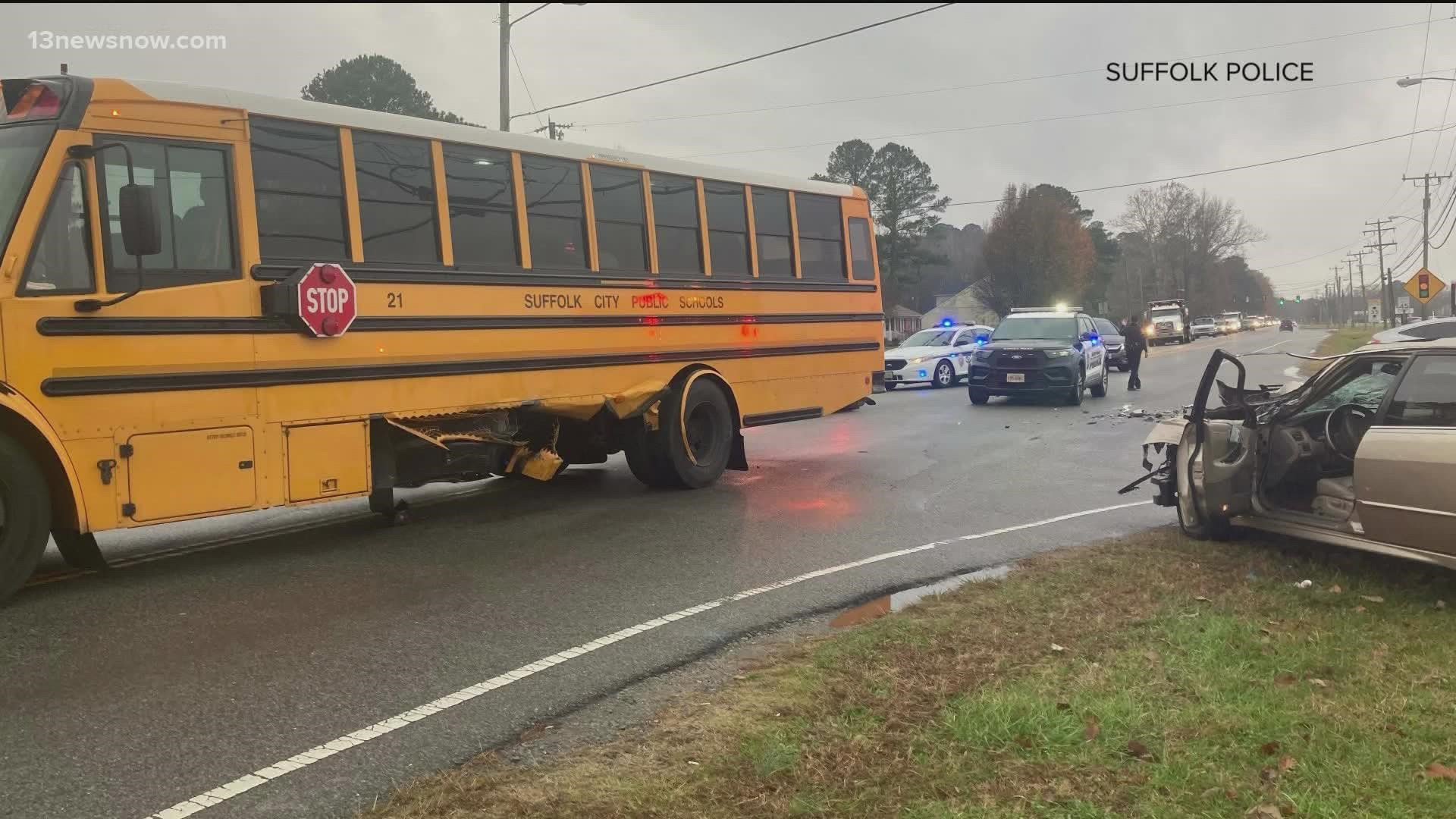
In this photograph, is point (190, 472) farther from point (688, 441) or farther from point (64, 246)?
point (688, 441)

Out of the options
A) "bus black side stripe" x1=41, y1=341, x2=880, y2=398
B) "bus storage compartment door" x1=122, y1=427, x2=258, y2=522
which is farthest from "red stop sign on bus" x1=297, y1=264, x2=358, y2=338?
"bus storage compartment door" x1=122, y1=427, x2=258, y2=522

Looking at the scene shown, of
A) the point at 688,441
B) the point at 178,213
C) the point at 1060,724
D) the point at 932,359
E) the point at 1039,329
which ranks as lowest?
the point at 1060,724

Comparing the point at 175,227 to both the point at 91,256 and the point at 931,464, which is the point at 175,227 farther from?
the point at 931,464

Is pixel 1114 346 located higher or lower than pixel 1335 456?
higher

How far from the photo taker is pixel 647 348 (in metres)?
9.74

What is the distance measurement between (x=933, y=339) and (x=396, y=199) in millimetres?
20975

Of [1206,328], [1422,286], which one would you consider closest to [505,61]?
[1422,286]

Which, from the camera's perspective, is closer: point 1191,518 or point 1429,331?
point 1191,518

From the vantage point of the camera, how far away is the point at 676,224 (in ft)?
33.2

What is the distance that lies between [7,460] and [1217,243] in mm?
117595

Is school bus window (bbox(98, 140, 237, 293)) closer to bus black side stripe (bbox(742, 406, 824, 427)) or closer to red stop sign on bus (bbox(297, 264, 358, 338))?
red stop sign on bus (bbox(297, 264, 358, 338))

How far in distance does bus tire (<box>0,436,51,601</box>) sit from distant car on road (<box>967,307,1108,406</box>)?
16435 mm

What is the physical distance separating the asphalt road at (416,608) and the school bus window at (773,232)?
231 centimetres

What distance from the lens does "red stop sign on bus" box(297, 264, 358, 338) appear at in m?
6.95
